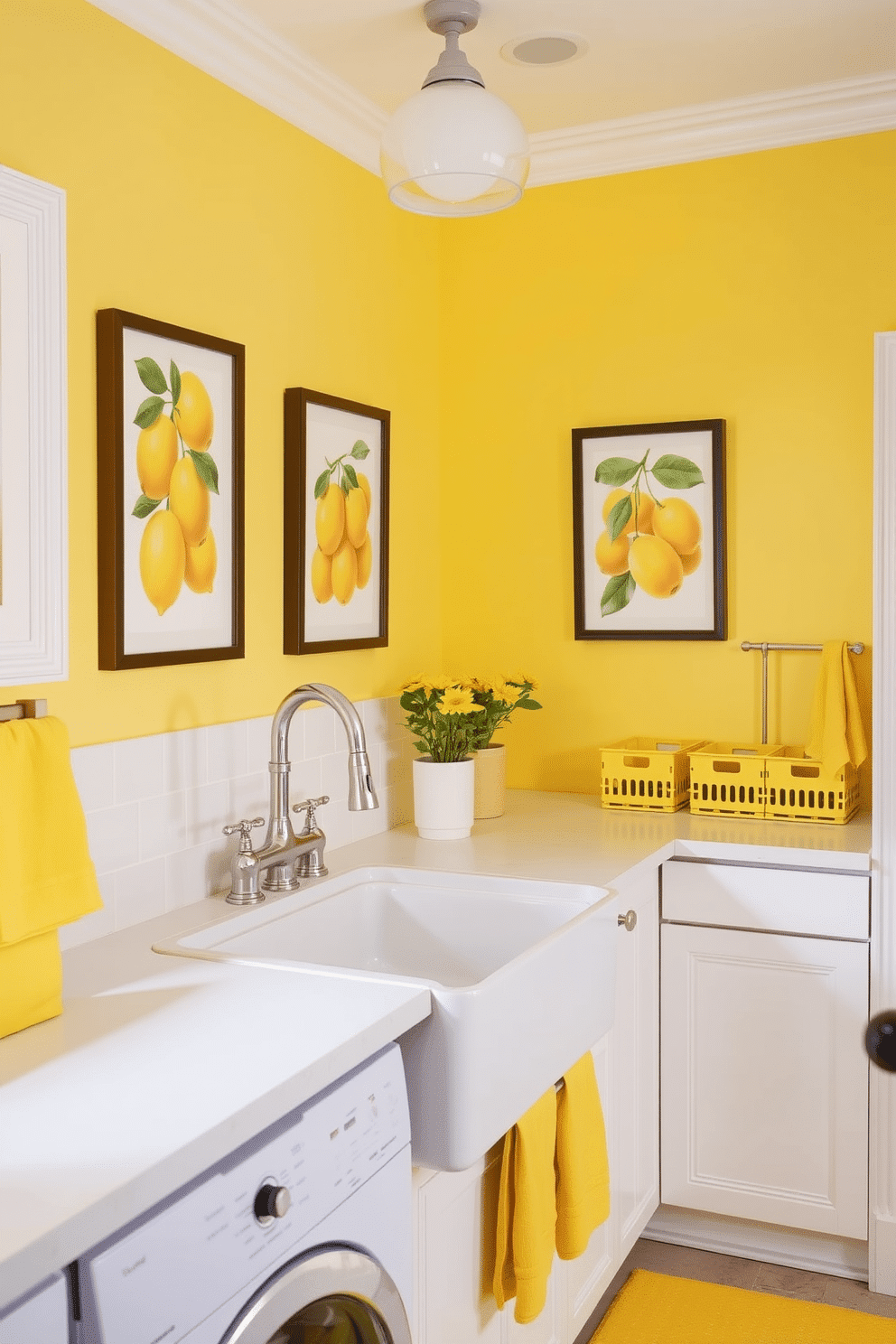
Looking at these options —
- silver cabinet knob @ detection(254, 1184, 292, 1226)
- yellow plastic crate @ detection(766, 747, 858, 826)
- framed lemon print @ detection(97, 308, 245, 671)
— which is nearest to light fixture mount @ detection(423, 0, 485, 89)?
framed lemon print @ detection(97, 308, 245, 671)

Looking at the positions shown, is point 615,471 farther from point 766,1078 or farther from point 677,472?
point 766,1078

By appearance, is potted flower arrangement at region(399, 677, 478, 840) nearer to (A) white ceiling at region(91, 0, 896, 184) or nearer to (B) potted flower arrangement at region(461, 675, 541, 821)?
(B) potted flower arrangement at region(461, 675, 541, 821)

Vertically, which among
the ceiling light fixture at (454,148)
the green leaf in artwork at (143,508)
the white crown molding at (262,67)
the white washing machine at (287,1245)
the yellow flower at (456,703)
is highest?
the white crown molding at (262,67)

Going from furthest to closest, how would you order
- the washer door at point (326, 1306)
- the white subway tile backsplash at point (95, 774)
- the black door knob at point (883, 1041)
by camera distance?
1. the white subway tile backsplash at point (95, 774)
2. the washer door at point (326, 1306)
3. the black door knob at point (883, 1041)

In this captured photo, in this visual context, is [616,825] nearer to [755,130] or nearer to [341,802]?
[341,802]

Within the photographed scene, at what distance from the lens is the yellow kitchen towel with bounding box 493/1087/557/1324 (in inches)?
70.7

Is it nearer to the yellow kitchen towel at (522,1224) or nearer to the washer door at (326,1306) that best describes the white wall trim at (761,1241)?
the yellow kitchen towel at (522,1224)

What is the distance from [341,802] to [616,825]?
625 mm

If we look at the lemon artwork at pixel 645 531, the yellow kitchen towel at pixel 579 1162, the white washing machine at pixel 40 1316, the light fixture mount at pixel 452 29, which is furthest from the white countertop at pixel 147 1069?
the light fixture mount at pixel 452 29

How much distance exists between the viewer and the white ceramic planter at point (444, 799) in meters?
2.68

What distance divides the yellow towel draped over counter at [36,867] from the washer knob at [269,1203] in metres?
0.41

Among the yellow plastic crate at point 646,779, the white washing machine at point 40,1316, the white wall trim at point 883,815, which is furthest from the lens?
the yellow plastic crate at point 646,779

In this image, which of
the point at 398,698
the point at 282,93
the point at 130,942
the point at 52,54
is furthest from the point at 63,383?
the point at 398,698

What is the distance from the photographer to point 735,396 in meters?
2.96
